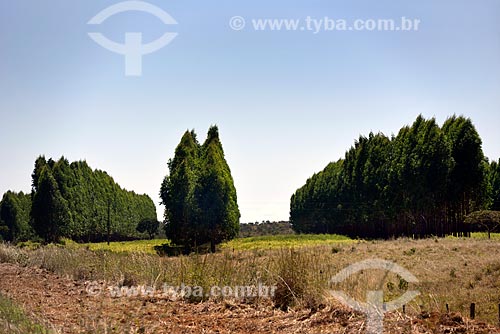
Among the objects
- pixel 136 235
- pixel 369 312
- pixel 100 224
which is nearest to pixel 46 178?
pixel 100 224

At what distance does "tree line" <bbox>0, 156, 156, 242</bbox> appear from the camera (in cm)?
4806

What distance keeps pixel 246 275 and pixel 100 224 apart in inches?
2166

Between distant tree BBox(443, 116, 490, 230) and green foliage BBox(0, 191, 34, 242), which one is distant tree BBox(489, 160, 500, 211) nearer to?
distant tree BBox(443, 116, 490, 230)

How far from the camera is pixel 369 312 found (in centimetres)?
598

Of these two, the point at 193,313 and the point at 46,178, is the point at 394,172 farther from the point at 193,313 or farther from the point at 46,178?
the point at 193,313

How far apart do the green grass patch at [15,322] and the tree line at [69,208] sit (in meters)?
42.5

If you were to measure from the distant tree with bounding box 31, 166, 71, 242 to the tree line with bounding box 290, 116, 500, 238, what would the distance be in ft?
92.5
